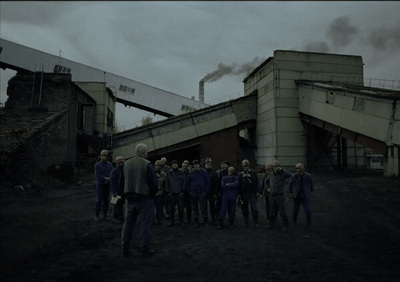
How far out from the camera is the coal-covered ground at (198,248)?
4.18 meters

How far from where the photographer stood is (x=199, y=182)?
7.72 metres

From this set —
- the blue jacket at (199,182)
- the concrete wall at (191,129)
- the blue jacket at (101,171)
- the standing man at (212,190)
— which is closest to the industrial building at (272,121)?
the concrete wall at (191,129)

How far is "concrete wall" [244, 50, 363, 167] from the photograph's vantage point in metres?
20.1

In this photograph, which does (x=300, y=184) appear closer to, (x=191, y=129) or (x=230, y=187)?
(x=230, y=187)

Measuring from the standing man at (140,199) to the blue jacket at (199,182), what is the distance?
2729 millimetres

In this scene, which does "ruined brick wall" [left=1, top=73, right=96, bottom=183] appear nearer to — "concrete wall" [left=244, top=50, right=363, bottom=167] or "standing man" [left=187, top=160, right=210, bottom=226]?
"standing man" [left=187, top=160, right=210, bottom=226]

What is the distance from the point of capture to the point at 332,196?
466 inches

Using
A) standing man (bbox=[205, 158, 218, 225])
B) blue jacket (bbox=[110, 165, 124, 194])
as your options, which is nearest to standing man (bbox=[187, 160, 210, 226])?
standing man (bbox=[205, 158, 218, 225])

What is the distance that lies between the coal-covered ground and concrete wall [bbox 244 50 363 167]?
11.1 metres

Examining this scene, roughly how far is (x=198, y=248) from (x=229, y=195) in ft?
6.88

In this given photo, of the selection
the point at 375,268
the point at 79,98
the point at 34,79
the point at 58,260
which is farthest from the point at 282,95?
the point at 58,260

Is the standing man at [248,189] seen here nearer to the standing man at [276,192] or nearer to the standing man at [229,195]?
the standing man at [229,195]

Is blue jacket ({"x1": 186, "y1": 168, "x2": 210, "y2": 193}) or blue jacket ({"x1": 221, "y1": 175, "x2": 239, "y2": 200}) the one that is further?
blue jacket ({"x1": 186, "y1": 168, "x2": 210, "y2": 193})

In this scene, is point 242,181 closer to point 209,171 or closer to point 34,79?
point 209,171
